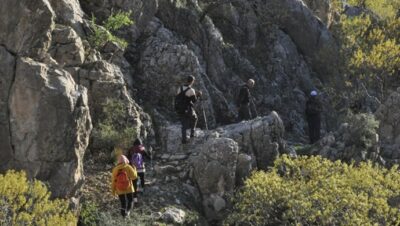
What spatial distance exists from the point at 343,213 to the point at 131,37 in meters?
13.1

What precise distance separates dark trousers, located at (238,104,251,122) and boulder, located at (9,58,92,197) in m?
10.0

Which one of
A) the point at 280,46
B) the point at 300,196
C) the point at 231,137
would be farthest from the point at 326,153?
the point at 280,46

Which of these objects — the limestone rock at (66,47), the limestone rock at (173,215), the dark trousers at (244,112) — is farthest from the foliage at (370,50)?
the limestone rock at (66,47)

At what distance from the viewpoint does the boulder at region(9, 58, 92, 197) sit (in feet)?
49.1

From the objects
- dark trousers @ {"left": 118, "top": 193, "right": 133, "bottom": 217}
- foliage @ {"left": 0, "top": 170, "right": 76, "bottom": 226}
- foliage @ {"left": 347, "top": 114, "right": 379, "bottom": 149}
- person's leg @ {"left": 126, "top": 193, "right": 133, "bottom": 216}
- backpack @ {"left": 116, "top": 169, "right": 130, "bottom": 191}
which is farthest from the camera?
foliage @ {"left": 347, "top": 114, "right": 379, "bottom": 149}

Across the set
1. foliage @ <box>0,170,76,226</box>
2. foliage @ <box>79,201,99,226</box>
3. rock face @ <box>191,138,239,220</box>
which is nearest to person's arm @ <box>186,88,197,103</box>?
rock face @ <box>191,138,239,220</box>

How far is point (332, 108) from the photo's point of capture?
34.2 m

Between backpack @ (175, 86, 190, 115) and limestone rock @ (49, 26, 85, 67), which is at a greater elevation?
limestone rock @ (49, 26, 85, 67)

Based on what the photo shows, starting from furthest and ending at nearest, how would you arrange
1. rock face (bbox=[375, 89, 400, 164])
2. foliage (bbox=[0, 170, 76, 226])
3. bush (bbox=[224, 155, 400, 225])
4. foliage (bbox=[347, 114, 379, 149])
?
rock face (bbox=[375, 89, 400, 164]) → foliage (bbox=[347, 114, 379, 149]) → bush (bbox=[224, 155, 400, 225]) → foliage (bbox=[0, 170, 76, 226])

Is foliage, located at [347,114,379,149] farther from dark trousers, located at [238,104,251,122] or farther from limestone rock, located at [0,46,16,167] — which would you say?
limestone rock, located at [0,46,16,167]

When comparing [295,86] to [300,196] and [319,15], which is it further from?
[300,196]

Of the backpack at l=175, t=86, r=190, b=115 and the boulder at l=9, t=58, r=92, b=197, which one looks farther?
the backpack at l=175, t=86, r=190, b=115

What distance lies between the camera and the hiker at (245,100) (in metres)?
23.6

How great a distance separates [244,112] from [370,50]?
18.3 m
